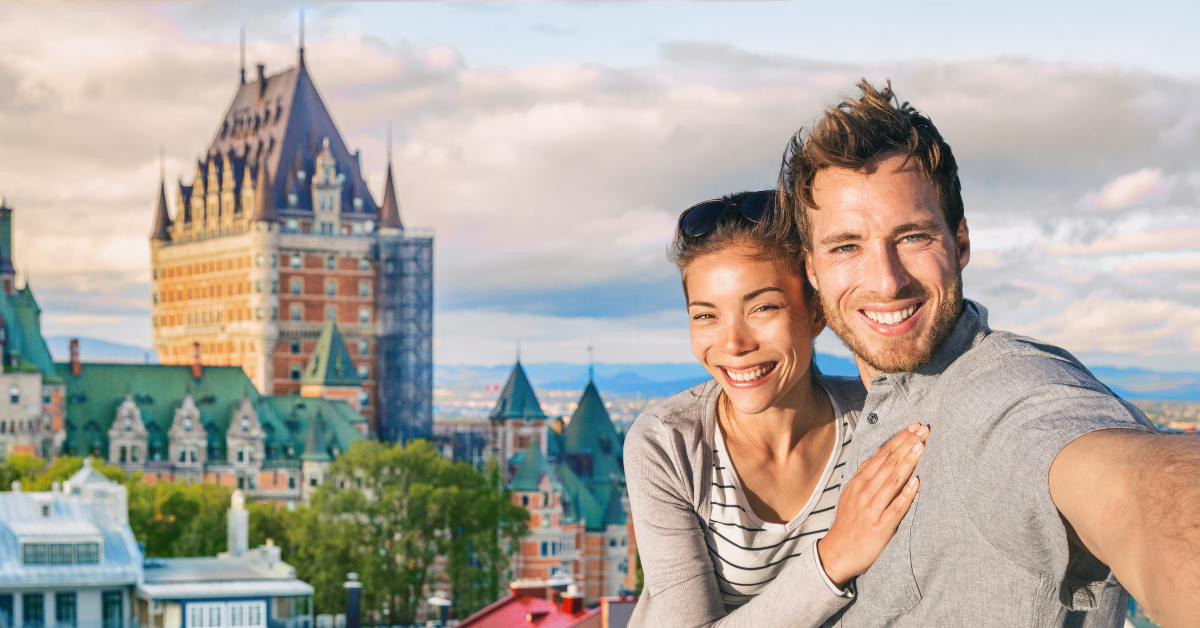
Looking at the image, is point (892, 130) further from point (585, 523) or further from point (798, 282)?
point (585, 523)

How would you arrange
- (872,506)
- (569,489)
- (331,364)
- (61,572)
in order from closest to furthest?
(872,506), (61,572), (569,489), (331,364)

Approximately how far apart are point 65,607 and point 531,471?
1928 cm

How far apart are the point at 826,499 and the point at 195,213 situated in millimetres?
64397

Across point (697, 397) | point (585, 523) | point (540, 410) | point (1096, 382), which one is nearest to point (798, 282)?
point (697, 397)

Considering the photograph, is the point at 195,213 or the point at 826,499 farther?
the point at 195,213

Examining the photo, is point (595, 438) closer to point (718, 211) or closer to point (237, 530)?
point (237, 530)

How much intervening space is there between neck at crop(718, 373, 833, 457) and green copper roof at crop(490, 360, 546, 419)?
177 ft

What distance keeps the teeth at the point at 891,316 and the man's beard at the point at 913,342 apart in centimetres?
2

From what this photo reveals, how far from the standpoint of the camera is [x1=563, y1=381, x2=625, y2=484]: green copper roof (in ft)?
187

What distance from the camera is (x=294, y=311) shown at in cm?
6159

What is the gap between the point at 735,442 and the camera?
2.65m

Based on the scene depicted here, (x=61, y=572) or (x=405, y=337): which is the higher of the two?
(x=405, y=337)

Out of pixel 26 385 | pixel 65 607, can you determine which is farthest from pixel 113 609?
pixel 26 385

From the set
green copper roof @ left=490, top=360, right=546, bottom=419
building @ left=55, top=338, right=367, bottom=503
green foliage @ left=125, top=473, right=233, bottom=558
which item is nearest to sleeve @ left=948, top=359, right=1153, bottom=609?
green foliage @ left=125, top=473, right=233, bottom=558
